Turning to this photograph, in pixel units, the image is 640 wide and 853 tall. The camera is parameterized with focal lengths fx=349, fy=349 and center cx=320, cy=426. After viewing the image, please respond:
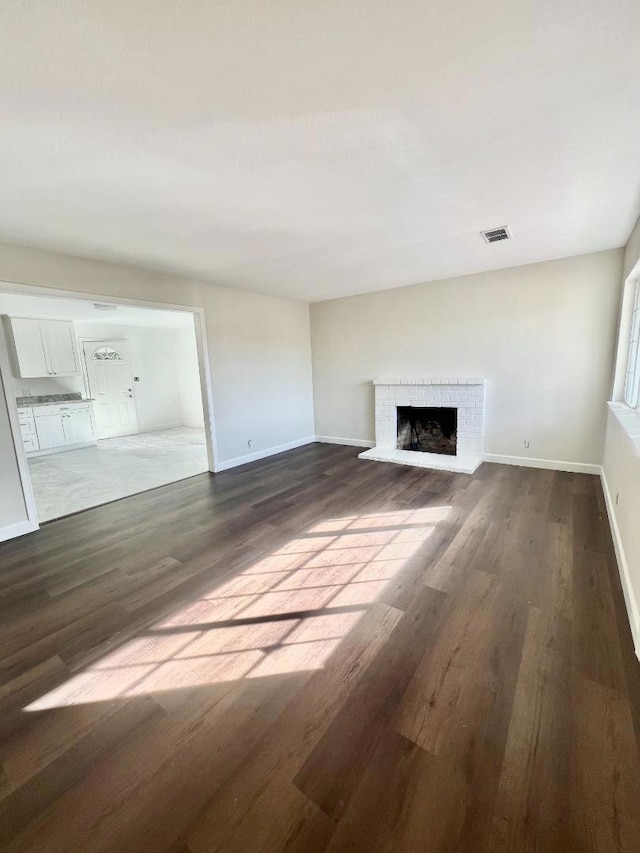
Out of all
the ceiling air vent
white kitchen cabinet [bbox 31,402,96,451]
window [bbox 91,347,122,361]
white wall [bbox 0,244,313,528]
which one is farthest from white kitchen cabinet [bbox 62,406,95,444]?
the ceiling air vent

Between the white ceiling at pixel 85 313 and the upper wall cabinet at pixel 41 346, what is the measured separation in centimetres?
16

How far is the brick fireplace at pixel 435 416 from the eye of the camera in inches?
178

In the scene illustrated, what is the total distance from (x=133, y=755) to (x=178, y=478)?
11.6 feet

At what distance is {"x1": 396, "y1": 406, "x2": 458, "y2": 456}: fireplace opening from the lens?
510 centimetres

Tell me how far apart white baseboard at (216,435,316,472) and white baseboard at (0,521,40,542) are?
2.02m

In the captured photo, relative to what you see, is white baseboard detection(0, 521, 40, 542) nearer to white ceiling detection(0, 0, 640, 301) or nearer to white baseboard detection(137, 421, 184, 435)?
white ceiling detection(0, 0, 640, 301)

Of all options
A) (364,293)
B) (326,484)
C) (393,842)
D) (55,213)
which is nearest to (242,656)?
(393,842)

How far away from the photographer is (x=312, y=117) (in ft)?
5.07

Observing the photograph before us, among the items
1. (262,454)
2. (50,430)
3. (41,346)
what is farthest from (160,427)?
(262,454)

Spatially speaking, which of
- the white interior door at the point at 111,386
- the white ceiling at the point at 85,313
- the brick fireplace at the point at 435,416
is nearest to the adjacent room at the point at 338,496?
the brick fireplace at the point at 435,416

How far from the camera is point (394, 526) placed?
2.98 m

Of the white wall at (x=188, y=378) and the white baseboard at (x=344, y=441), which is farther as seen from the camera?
the white wall at (x=188, y=378)

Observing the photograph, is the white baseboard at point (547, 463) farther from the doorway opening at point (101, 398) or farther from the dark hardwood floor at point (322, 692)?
the doorway opening at point (101, 398)

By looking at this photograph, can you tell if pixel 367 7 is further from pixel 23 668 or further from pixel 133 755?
pixel 23 668
